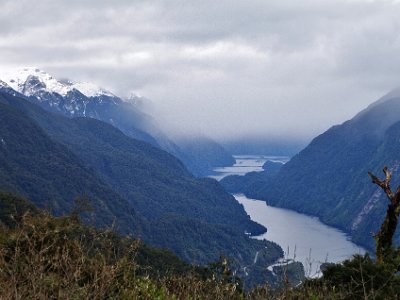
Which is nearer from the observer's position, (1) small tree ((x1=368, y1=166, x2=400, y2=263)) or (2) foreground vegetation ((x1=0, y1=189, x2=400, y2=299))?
(2) foreground vegetation ((x1=0, y1=189, x2=400, y2=299))

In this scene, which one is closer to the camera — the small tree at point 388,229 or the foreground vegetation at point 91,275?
the foreground vegetation at point 91,275

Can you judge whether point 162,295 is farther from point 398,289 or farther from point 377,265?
point 377,265

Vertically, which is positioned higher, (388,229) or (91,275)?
(91,275)

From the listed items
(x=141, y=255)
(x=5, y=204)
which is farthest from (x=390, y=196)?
(x=5, y=204)

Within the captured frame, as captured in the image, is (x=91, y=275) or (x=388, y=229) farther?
(x=388, y=229)

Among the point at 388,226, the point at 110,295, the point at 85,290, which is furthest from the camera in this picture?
the point at 388,226

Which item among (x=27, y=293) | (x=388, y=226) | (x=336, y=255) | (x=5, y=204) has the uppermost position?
(x=27, y=293)

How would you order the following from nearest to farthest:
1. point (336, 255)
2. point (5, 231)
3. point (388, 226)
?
point (5, 231)
point (388, 226)
point (336, 255)

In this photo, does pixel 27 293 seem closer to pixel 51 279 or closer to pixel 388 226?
pixel 51 279

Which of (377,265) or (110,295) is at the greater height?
(110,295)

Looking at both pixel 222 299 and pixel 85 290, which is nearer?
pixel 85 290
